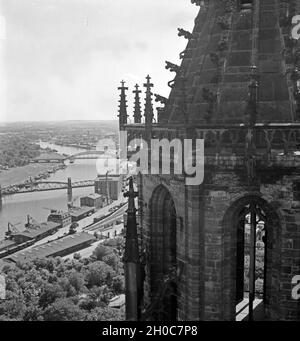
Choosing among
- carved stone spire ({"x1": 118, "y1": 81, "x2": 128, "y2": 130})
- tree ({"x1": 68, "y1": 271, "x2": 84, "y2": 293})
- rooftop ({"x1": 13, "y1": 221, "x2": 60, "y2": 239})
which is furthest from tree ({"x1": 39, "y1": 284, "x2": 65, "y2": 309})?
carved stone spire ({"x1": 118, "y1": 81, "x2": 128, "y2": 130})

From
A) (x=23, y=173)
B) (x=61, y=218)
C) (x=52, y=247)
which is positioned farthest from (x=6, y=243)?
(x=23, y=173)

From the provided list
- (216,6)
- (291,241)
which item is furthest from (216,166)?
(216,6)

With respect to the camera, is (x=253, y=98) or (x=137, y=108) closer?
(x=253, y=98)

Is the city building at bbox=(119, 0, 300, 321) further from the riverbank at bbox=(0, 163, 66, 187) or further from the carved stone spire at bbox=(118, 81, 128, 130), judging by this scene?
the riverbank at bbox=(0, 163, 66, 187)

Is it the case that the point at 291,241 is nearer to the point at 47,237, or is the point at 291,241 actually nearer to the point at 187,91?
the point at 187,91

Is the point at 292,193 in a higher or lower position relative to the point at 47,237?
higher

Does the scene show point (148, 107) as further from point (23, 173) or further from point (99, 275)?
point (23, 173)
